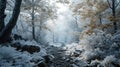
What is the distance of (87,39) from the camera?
14680 mm

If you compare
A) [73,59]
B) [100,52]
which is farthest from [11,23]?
[100,52]

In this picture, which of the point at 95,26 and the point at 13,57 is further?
the point at 95,26

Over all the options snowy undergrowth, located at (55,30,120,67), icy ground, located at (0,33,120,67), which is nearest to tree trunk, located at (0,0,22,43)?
icy ground, located at (0,33,120,67)

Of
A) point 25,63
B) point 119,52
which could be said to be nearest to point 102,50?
point 119,52

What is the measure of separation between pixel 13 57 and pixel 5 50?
0.53m

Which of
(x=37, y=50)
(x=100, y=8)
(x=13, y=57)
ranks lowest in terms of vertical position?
(x=37, y=50)

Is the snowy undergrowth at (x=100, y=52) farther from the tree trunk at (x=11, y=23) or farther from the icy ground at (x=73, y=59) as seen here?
the tree trunk at (x=11, y=23)

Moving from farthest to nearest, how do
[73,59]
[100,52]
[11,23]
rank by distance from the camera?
[73,59]
[100,52]
[11,23]

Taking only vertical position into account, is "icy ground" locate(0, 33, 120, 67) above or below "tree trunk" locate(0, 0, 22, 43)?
below

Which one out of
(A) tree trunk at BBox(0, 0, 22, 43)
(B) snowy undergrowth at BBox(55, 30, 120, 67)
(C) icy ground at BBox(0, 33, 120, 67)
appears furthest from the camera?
(A) tree trunk at BBox(0, 0, 22, 43)

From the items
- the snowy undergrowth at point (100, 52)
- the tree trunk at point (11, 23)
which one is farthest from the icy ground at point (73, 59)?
the tree trunk at point (11, 23)

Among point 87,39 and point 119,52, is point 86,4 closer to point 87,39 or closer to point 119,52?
point 87,39

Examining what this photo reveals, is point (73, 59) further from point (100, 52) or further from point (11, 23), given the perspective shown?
point (11, 23)

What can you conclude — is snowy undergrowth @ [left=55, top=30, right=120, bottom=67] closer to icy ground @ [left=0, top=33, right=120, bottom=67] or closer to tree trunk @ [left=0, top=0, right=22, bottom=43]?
icy ground @ [left=0, top=33, right=120, bottom=67]
